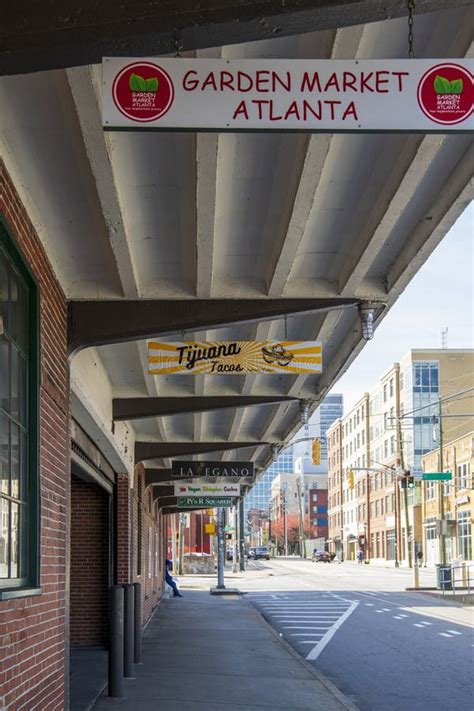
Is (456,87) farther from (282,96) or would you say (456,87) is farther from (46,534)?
(46,534)

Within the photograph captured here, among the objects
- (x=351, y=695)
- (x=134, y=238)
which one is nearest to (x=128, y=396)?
(x=351, y=695)

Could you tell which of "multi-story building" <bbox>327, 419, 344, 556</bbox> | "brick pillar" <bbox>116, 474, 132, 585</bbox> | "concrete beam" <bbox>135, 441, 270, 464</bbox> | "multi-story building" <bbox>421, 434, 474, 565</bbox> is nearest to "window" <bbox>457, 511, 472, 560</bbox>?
"multi-story building" <bbox>421, 434, 474, 565</bbox>

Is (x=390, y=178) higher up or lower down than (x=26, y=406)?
higher up

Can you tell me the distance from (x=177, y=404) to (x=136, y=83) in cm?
1226

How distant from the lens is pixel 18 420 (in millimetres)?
7477

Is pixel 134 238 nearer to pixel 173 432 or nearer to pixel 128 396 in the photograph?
pixel 128 396

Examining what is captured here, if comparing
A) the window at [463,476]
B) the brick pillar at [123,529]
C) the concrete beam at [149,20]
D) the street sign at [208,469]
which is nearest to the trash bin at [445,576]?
the street sign at [208,469]

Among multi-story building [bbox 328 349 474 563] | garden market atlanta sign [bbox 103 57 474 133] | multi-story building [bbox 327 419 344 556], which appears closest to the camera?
garden market atlanta sign [bbox 103 57 474 133]

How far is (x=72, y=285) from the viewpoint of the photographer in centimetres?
Result: 1006

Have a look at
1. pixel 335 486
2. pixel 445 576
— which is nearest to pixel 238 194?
pixel 445 576

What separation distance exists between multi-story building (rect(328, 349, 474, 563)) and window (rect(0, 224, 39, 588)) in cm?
6329

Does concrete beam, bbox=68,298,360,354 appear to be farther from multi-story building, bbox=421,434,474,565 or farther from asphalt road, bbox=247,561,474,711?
multi-story building, bbox=421,434,474,565

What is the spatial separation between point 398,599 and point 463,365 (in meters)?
51.3

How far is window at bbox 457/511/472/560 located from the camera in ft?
208
